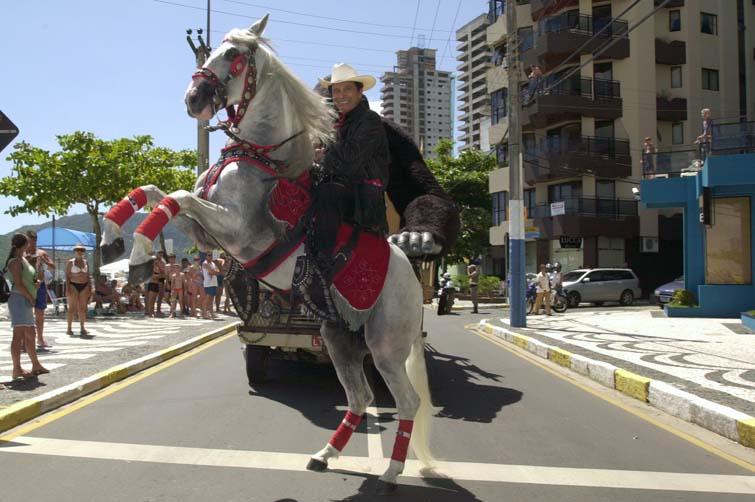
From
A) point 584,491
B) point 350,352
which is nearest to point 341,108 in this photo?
point 350,352

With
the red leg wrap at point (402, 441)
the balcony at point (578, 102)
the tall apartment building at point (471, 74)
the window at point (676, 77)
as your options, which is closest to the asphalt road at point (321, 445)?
the red leg wrap at point (402, 441)

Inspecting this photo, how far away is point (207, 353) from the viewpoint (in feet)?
38.4

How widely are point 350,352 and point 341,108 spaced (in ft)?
5.40

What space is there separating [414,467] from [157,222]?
297 cm

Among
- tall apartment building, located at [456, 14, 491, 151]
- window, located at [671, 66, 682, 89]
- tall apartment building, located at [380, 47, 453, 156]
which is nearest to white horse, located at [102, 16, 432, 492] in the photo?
window, located at [671, 66, 682, 89]

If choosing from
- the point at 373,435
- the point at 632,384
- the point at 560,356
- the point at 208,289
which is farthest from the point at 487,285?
the point at 373,435

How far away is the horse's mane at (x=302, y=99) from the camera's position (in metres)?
3.54

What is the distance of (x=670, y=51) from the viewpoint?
3722cm

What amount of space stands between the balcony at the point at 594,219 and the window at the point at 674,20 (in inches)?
418

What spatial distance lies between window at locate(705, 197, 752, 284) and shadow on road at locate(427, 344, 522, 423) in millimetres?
11434

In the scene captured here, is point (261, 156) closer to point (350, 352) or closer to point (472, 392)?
point (350, 352)

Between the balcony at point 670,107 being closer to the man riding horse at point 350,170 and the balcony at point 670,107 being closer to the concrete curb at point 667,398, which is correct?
the concrete curb at point 667,398

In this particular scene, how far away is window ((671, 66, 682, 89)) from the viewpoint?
37.6 meters

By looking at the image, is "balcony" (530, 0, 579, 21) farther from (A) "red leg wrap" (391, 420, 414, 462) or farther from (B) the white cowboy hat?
(A) "red leg wrap" (391, 420, 414, 462)
